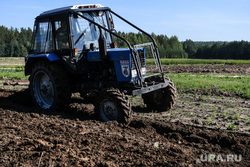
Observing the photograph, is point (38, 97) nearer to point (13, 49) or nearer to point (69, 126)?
point (69, 126)

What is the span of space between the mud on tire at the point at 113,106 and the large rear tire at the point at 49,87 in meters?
1.35

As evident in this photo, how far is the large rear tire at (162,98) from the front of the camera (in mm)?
7895

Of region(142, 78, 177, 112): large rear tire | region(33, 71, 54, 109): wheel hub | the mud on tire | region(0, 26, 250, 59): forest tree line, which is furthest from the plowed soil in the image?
region(0, 26, 250, 59): forest tree line

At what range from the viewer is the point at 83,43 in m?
7.69

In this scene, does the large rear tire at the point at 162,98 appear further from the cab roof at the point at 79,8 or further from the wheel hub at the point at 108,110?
the cab roof at the point at 79,8

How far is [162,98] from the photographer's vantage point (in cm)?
809

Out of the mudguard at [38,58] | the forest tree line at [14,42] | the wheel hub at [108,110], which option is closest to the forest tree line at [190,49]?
the forest tree line at [14,42]

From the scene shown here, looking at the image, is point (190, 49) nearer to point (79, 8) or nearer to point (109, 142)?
point (79, 8)

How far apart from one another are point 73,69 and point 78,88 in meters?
0.61

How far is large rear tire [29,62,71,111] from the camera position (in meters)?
7.72

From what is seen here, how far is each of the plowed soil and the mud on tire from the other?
223 mm

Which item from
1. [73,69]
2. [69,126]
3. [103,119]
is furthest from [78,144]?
[73,69]

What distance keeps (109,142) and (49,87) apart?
12.4 feet

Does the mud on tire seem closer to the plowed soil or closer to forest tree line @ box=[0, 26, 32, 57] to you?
the plowed soil
